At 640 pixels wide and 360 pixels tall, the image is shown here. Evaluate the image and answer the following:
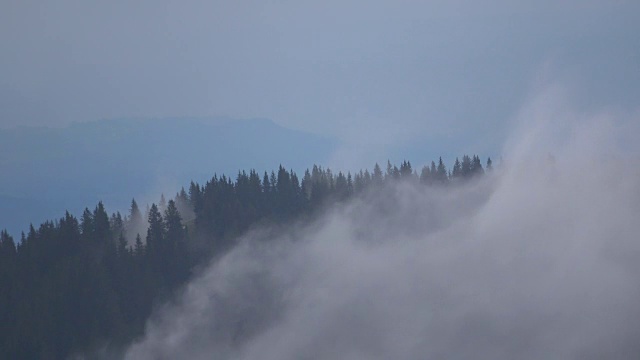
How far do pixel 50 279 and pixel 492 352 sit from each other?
51.5 meters

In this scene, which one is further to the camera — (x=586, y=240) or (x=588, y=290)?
(x=586, y=240)

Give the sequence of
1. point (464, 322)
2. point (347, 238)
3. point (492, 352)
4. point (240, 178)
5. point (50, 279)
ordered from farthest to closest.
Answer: point (240, 178)
point (347, 238)
point (50, 279)
point (464, 322)
point (492, 352)

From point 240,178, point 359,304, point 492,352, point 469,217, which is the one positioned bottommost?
point 492,352

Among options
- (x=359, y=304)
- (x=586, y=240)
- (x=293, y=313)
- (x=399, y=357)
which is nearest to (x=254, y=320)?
(x=293, y=313)

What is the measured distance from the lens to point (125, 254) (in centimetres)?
11850

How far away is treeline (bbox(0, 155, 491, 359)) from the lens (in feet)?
355

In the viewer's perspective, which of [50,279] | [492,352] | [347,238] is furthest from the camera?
[347,238]

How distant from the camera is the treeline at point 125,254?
108062 mm

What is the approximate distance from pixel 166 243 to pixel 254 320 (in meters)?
18.1

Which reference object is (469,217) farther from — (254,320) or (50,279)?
(50,279)

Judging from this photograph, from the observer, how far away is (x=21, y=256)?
11962cm

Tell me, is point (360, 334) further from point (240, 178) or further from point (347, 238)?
point (240, 178)

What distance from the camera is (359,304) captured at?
10694 centimetres

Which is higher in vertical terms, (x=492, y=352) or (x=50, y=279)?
(x=50, y=279)
